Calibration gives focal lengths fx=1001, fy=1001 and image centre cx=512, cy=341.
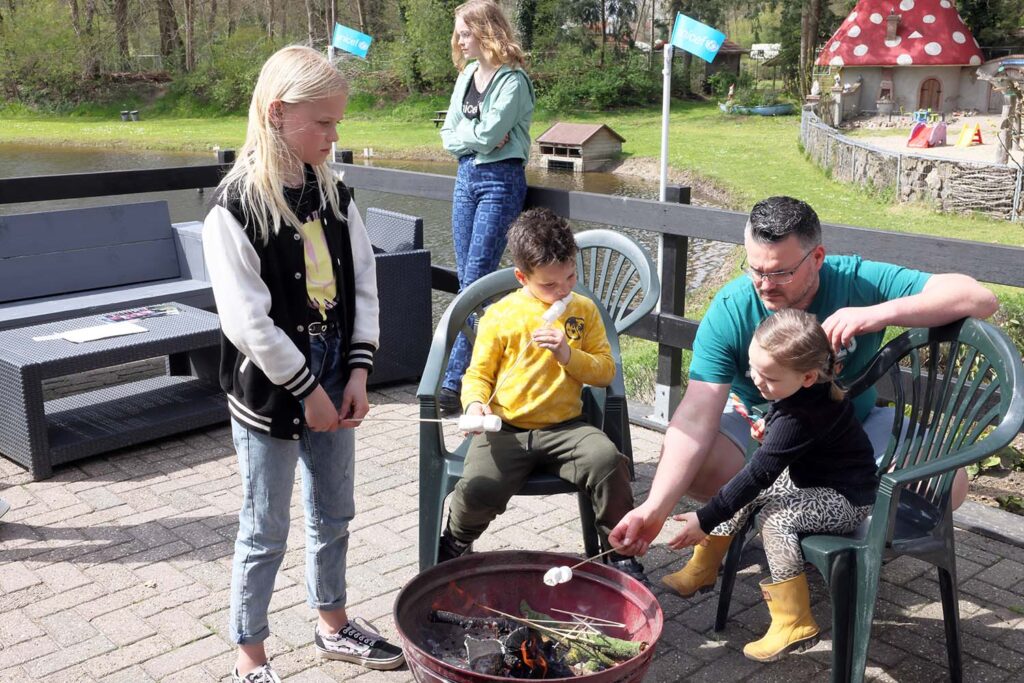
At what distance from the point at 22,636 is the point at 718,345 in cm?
215

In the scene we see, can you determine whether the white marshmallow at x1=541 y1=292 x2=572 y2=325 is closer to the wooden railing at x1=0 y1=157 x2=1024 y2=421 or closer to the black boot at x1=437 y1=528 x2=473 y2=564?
the black boot at x1=437 y1=528 x2=473 y2=564

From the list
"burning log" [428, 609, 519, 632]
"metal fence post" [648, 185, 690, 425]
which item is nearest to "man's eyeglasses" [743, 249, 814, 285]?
"burning log" [428, 609, 519, 632]

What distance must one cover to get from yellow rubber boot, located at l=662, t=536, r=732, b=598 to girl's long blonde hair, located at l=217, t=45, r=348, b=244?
1523 millimetres

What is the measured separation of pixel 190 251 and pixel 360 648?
369 cm

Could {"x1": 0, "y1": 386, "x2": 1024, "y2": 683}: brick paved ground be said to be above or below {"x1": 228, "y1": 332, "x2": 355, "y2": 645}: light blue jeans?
below

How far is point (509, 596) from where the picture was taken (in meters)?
2.33

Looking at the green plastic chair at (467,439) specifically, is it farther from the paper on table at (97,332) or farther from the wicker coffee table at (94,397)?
the paper on table at (97,332)

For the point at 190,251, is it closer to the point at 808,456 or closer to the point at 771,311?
the point at 771,311

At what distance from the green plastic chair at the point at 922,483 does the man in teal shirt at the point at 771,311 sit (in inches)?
3.6

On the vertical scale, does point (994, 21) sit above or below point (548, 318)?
above

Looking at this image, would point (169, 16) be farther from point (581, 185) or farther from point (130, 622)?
point (130, 622)

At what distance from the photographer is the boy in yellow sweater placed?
8.96 feet

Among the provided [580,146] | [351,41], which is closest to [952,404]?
[351,41]

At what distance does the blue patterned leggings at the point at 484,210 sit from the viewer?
463 cm
